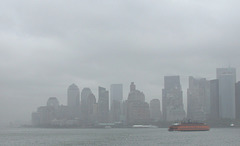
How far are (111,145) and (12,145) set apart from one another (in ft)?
107

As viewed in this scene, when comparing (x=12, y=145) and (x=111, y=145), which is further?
(x=12, y=145)

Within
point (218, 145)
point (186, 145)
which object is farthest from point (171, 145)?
point (218, 145)

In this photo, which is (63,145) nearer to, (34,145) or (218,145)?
(34,145)

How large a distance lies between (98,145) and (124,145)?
26.6ft

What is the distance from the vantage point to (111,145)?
120 m

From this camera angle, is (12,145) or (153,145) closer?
(153,145)

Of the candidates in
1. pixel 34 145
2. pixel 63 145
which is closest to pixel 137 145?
pixel 63 145

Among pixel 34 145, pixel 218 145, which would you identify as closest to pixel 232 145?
pixel 218 145

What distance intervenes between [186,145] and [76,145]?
32359 mm

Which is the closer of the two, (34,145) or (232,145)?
(232,145)

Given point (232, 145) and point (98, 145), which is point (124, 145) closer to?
point (98, 145)

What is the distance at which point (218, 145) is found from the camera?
11506 cm

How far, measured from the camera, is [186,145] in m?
113

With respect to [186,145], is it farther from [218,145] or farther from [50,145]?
[50,145]
